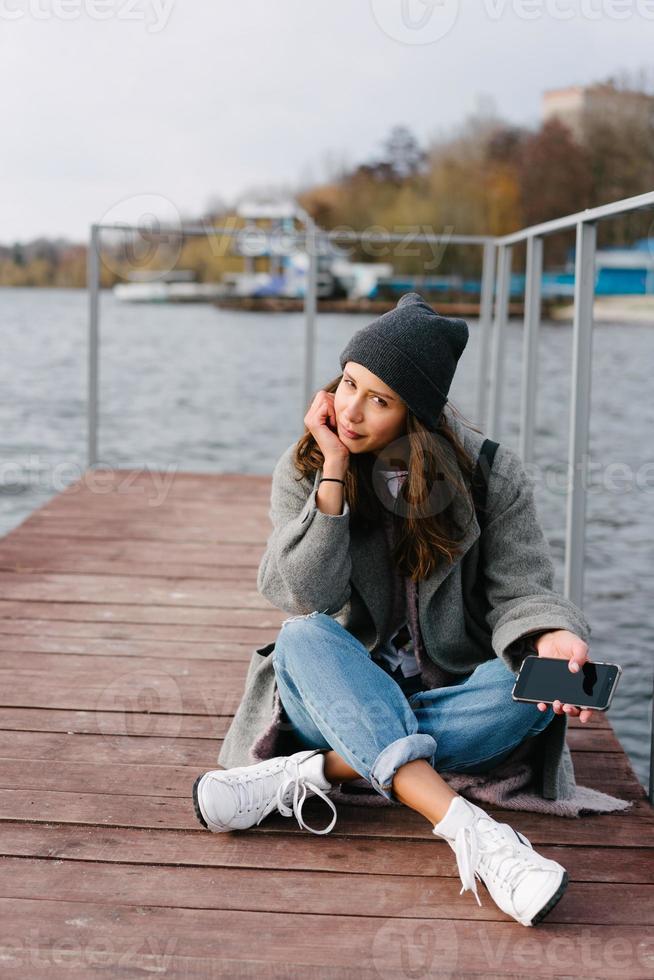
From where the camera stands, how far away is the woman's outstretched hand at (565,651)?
1442mm

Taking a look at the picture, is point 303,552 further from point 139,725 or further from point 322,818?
point 139,725

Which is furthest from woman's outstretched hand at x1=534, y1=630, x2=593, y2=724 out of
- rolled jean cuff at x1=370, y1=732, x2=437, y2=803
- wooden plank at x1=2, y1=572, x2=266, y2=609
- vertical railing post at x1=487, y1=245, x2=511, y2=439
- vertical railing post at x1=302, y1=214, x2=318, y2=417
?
vertical railing post at x1=302, y1=214, x2=318, y2=417

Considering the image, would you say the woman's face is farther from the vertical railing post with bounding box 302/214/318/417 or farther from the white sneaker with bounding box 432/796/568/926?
the vertical railing post with bounding box 302/214/318/417

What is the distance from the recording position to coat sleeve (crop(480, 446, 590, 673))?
1.57 meters

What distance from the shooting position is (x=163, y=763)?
71.1 inches

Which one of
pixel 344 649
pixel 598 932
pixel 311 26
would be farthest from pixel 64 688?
pixel 311 26

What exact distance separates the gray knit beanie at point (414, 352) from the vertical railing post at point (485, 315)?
2.81 meters

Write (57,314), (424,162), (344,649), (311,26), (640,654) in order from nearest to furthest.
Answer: (344,649) < (640,654) < (57,314) < (424,162) < (311,26)

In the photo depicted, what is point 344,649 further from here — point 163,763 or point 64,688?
point 64,688

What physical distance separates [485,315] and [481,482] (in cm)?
282

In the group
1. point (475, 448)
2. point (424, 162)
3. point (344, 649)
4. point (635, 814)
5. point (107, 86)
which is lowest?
point (635, 814)

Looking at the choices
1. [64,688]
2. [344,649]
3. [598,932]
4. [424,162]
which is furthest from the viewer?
[424,162]

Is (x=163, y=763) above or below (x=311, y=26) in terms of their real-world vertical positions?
below

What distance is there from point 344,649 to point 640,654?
2.49 m
